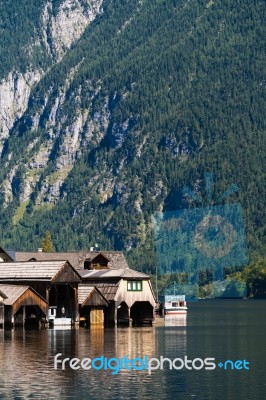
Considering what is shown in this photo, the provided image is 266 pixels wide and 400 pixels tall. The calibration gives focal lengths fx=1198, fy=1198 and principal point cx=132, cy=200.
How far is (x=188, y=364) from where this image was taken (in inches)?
3671

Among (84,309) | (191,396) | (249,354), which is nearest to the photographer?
(191,396)

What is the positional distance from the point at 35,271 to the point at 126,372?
2171 inches

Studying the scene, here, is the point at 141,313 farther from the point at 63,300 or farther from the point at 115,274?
the point at 63,300

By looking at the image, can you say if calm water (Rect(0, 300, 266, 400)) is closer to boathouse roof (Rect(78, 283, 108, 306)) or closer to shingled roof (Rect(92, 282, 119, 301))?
boathouse roof (Rect(78, 283, 108, 306))

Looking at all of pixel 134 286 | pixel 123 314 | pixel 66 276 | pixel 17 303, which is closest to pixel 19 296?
pixel 17 303

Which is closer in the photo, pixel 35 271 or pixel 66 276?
pixel 66 276

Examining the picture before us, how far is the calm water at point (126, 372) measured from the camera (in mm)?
76812

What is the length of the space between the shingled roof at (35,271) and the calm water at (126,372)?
743cm

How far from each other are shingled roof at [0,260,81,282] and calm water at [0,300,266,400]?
7431 millimetres

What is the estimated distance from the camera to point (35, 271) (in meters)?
140

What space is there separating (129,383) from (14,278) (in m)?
61.7

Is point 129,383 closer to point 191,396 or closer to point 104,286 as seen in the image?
point 191,396

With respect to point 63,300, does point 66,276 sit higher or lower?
higher

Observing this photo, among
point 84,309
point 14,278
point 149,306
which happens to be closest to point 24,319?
point 14,278
